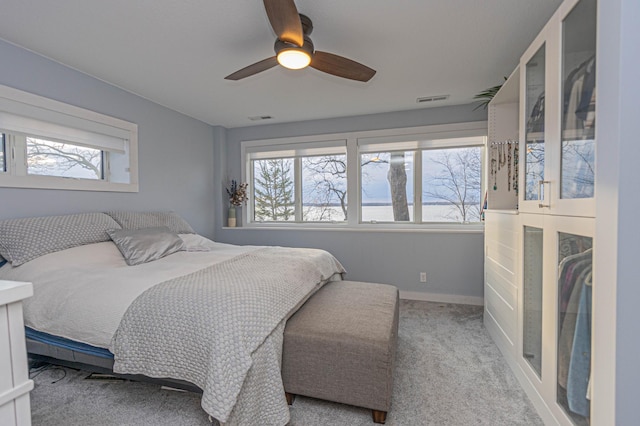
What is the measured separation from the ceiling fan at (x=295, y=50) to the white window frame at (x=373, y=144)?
64.7 inches

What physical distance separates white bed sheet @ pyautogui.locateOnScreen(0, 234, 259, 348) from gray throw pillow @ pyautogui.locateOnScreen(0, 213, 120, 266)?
0.07m

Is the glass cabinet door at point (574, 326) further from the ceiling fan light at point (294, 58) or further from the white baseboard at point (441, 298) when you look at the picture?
the white baseboard at point (441, 298)

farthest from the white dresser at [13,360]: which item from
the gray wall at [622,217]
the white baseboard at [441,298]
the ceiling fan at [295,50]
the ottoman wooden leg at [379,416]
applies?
the white baseboard at [441,298]

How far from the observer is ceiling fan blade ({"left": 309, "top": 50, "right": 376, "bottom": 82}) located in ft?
6.49

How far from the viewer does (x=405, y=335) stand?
101 inches

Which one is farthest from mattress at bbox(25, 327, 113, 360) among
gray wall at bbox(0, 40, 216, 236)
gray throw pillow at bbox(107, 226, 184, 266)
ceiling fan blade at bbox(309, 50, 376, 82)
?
ceiling fan blade at bbox(309, 50, 376, 82)

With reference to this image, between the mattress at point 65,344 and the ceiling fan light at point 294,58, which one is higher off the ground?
the ceiling fan light at point 294,58

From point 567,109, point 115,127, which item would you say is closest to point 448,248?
point 567,109

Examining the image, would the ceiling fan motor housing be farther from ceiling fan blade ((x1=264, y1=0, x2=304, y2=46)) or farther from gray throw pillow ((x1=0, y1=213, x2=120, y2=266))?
gray throw pillow ((x1=0, y1=213, x2=120, y2=266))

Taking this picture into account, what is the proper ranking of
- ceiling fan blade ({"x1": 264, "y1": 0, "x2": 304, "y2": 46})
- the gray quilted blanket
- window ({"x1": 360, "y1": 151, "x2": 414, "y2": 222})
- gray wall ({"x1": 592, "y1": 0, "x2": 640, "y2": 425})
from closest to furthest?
1. gray wall ({"x1": 592, "y1": 0, "x2": 640, "y2": 425})
2. the gray quilted blanket
3. ceiling fan blade ({"x1": 264, "y1": 0, "x2": 304, "y2": 46})
4. window ({"x1": 360, "y1": 151, "x2": 414, "y2": 222})

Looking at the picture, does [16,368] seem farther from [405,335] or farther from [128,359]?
[405,335]

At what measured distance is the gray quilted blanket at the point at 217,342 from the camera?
51.1 inches

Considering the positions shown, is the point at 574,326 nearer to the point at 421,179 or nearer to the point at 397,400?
the point at 397,400

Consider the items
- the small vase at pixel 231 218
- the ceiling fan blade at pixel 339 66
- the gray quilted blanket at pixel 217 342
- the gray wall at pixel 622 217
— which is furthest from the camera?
the small vase at pixel 231 218
